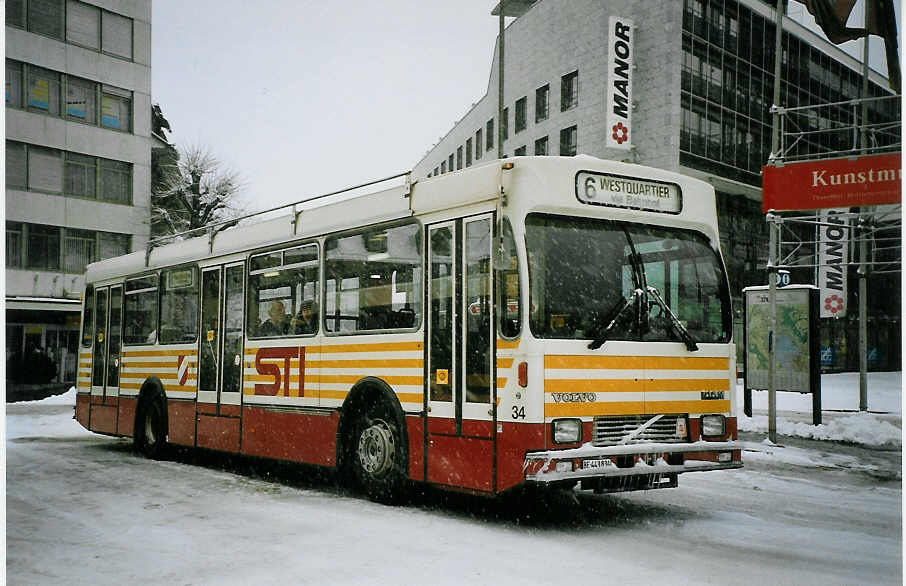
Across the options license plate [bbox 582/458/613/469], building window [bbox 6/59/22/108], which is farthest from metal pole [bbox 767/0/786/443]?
building window [bbox 6/59/22/108]

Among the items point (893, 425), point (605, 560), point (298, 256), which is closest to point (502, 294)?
point (605, 560)

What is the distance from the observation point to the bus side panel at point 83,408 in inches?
605

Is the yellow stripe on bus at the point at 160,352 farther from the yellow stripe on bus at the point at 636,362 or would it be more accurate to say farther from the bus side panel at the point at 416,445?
the yellow stripe on bus at the point at 636,362

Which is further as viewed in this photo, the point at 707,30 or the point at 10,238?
the point at 707,30

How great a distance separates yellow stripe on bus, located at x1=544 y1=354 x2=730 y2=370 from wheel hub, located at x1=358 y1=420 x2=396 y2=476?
2105 millimetres

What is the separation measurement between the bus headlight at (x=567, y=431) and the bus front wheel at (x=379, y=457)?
1791mm

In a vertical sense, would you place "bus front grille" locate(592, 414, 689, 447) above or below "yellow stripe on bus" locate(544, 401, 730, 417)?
below

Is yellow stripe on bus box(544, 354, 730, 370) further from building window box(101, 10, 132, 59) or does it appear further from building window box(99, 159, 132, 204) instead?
building window box(99, 159, 132, 204)

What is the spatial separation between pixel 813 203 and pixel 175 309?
26.4 ft

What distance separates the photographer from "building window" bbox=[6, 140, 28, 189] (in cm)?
1464

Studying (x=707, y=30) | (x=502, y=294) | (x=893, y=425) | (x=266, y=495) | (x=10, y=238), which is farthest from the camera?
(x=707, y=30)

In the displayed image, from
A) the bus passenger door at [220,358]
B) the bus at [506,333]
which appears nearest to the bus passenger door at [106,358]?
the bus passenger door at [220,358]

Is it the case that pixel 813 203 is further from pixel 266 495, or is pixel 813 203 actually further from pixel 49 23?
pixel 49 23

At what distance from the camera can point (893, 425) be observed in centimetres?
1433
